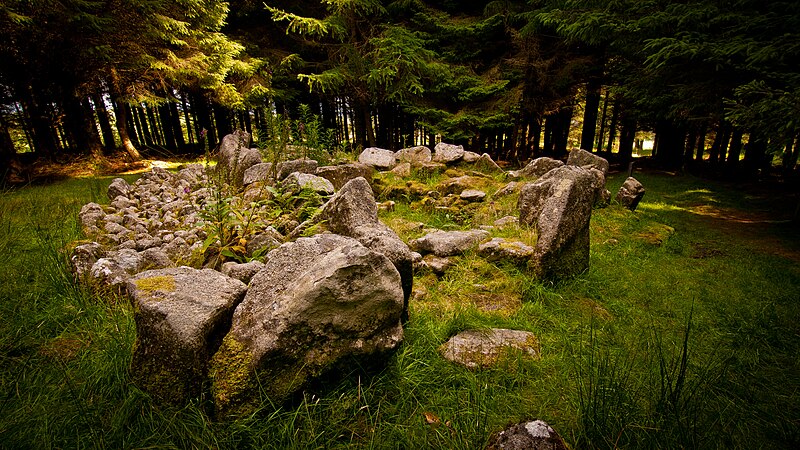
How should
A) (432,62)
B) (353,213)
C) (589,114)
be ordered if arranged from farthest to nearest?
(589,114), (432,62), (353,213)

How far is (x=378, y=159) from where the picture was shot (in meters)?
8.56

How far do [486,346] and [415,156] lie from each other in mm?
7126

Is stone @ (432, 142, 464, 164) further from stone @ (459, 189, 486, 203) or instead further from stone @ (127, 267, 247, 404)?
stone @ (127, 267, 247, 404)

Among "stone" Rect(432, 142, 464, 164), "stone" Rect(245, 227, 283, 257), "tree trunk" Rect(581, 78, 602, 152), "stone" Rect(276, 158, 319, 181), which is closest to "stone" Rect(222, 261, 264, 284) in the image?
"stone" Rect(245, 227, 283, 257)

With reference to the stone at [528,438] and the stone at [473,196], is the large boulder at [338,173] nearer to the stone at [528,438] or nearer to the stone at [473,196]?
the stone at [473,196]

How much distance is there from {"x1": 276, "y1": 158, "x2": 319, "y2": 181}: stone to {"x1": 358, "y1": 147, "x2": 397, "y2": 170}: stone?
2.58m

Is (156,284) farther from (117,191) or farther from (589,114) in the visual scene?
(589,114)

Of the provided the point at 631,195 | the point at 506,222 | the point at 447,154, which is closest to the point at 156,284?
the point at 506,222

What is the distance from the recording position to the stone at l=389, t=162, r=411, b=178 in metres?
8.05

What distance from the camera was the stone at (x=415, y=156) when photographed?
877 cm

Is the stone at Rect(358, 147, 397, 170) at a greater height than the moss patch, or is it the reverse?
the stone at Rect(358, 147, 397, 170)

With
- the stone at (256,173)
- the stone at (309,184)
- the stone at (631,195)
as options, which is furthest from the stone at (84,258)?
the stone at (631,195)

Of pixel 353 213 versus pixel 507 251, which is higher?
pixel 353 213

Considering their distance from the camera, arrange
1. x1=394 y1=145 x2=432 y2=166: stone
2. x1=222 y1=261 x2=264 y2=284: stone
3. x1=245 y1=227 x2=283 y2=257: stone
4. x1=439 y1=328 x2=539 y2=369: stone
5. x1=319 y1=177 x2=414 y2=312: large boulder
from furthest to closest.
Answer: x1=394 y1=145 x2=432 y2=166: stone
x1=319 y1=177 x2=414 y2=312: large boulder
x1=245 y1=227 x2=283 y2=257: stone
x1=222 y1=261 x2=264 y2=284: stone
x1=439 y1=328 x2=539 y2=369: stone
